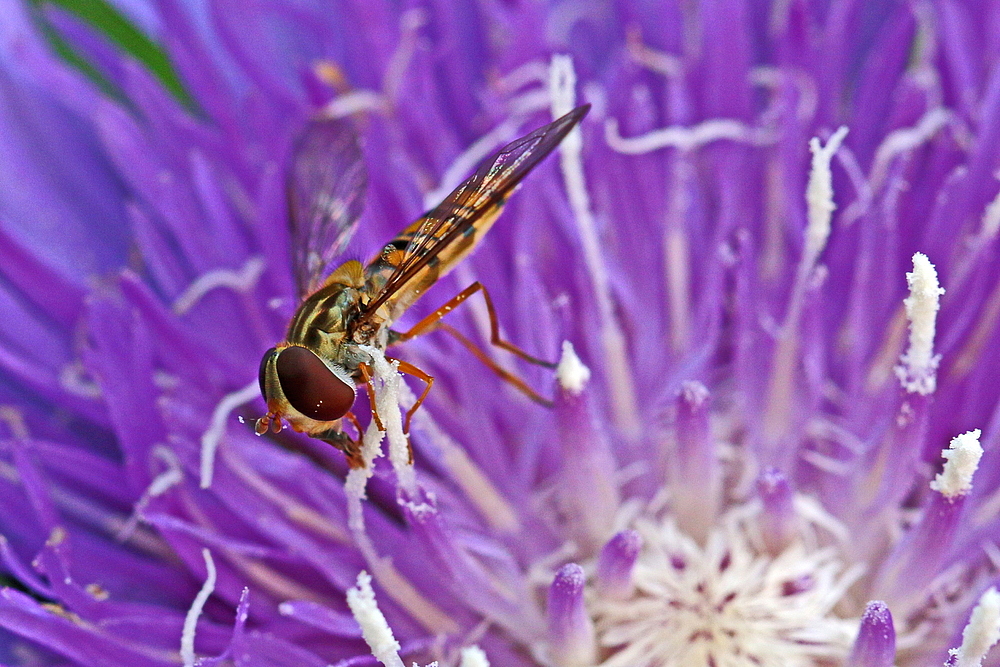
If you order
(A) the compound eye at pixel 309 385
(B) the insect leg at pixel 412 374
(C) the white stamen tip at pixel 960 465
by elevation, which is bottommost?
(C) the white stamen tip at pixel 960 465

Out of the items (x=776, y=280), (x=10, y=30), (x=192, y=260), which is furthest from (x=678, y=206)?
(x=10, y=30)

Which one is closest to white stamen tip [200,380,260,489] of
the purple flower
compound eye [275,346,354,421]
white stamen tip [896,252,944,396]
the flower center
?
the purple flower

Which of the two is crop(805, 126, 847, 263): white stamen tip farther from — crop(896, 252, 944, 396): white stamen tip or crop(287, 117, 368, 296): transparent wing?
crop(287, 117, 368, 296): transparent wing

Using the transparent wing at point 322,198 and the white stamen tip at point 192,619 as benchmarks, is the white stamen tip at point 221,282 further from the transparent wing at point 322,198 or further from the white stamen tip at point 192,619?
the white stamen tip at point 192,619

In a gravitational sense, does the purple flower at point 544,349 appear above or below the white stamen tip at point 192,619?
above

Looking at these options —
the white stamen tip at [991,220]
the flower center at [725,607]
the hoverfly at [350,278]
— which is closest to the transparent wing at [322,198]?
the hoverfly at [350,278]

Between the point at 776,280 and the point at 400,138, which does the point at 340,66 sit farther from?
the point at 776,280
